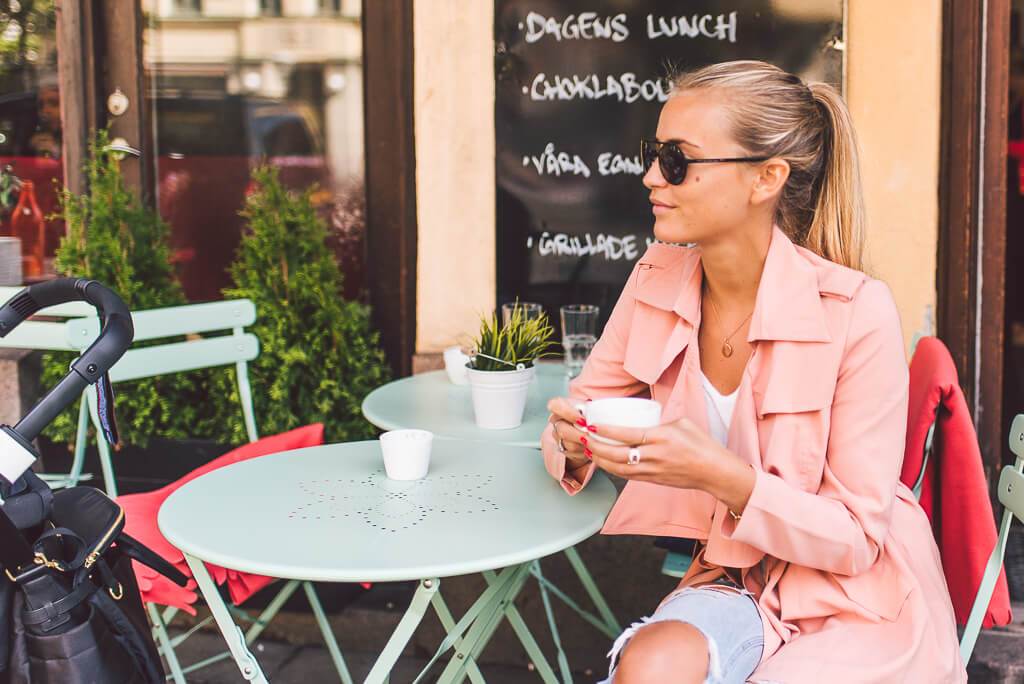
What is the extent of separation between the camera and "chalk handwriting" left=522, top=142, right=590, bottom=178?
3578 millimetres

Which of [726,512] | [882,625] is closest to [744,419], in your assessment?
[726,512]

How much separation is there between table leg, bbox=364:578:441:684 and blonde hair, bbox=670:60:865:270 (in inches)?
39.3

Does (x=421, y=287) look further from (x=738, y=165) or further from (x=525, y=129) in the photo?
(x=738, y=165)

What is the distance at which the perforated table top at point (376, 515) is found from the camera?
1.59 m

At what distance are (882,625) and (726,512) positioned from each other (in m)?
0.32

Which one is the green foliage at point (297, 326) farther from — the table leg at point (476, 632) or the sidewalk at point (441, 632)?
the table leg at point (476, 632)

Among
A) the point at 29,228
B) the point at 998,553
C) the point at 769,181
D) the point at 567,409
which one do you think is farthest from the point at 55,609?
the point at 29,228

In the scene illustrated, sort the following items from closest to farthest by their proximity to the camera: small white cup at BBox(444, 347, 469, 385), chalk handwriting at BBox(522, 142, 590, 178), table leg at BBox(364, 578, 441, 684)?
1. table leg at BBox(364, 578, 441, 684)
2. small white cup at BBox(444, 347, 469, 385)
3. chalk handwriting at BBox(522, 142, 590, 178)

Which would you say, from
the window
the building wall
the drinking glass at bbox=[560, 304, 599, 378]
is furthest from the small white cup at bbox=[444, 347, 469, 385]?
the window

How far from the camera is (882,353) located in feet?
5.62

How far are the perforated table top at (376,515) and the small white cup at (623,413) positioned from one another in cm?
27

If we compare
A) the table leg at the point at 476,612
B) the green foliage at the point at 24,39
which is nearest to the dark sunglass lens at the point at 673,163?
the table leg at the point at 476,612

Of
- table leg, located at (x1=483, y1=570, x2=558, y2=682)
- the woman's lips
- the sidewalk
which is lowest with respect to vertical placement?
the sidewalk

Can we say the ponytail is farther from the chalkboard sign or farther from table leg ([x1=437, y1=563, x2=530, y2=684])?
the chalkboard sign
